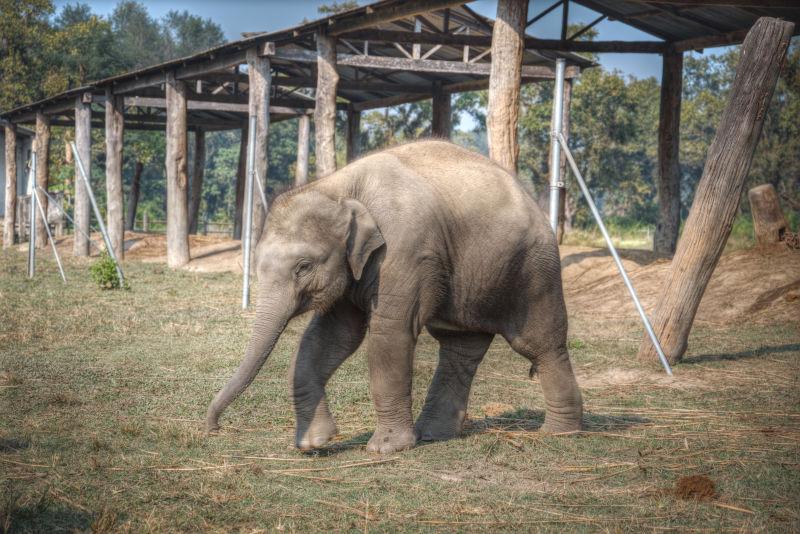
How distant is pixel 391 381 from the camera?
5.35m

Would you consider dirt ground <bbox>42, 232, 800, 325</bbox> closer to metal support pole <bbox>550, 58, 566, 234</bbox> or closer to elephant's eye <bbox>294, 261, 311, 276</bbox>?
metal support pole <bbox>550, 58, 566, 234</bbox>

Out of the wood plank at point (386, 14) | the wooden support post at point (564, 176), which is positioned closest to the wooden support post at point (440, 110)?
the wooden support post at point (564, 176)

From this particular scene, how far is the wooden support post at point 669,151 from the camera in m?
16.9

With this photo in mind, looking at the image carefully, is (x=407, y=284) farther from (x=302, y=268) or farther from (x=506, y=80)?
(x=506, y=80)

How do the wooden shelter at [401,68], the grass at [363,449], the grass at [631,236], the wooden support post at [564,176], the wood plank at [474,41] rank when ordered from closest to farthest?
the grass at [363,449]
the wooden shelter at [401,68]
the wood plank at [474,41]
the wooden support post at [564,176]
the grass at [631,236]

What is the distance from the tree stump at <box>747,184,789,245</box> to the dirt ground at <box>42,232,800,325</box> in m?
0.21

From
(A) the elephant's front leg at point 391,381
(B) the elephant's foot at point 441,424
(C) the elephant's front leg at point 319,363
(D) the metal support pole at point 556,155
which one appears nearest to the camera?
(A) the elephant's front leg at point 391,381

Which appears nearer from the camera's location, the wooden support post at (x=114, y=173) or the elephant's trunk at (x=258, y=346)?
the elephant's trunk at (x=258, y=346)

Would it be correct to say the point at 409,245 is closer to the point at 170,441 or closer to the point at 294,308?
the point at 294,308

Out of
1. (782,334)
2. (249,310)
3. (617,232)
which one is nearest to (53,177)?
(617,232)

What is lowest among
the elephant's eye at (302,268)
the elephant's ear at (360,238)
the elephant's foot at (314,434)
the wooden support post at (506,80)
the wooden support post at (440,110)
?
the elephant's foot at (314,434)

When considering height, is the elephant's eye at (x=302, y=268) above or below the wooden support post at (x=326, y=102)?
below

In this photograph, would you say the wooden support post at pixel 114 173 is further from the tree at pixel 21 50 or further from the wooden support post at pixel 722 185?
the tree at pixel 21 50

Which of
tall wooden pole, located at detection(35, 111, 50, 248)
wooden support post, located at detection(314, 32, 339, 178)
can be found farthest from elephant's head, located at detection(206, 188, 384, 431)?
tall wooden pole, located at detection(35, 111, 50, 248)
